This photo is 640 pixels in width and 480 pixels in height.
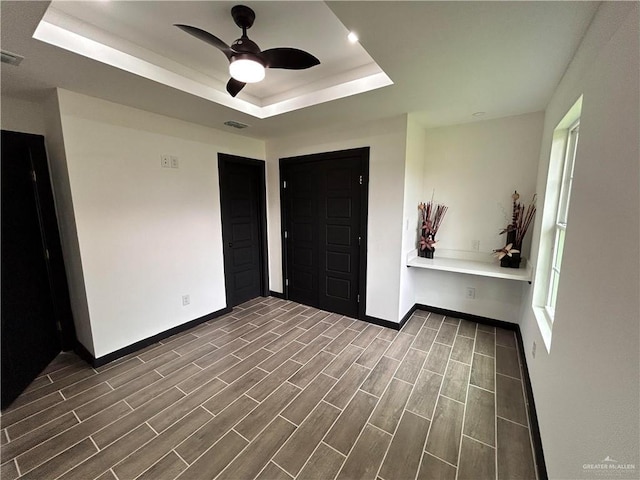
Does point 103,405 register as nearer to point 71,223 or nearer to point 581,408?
point 71,223

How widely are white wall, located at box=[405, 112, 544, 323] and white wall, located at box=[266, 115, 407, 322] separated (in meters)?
0.34

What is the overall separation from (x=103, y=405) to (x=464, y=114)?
426cm

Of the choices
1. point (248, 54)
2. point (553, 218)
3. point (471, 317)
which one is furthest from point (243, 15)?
point (471, 317)

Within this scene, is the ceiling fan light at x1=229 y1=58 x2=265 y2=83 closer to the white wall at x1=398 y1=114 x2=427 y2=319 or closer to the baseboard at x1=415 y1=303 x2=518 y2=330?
the white wall at x1=398 y1=114 x2=427 y2=319

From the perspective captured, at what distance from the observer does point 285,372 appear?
7.75 ft

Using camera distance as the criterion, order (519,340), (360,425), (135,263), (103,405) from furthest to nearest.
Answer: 1. (519,340)
2. (135,263)
3. (103,405)
4. (360,425)

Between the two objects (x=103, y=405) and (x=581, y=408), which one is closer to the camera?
(x=581, y=408)

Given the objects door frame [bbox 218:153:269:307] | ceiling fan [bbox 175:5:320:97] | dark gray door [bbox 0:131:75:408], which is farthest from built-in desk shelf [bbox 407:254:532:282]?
dark gray door [bbox 0:131:75:408]

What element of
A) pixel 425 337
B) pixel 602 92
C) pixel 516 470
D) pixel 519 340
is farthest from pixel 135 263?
pixel 519 340

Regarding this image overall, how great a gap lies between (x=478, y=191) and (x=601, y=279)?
2.46 meters

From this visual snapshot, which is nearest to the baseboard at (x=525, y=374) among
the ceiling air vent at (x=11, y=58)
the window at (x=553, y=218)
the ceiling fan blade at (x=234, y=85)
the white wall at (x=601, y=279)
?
the white wall at (x=601, y=279)

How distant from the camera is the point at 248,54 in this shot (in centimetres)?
161

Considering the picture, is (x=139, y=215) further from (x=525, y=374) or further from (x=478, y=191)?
(x=525, y=374)

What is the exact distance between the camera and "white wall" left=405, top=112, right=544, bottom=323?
9.49 ft
